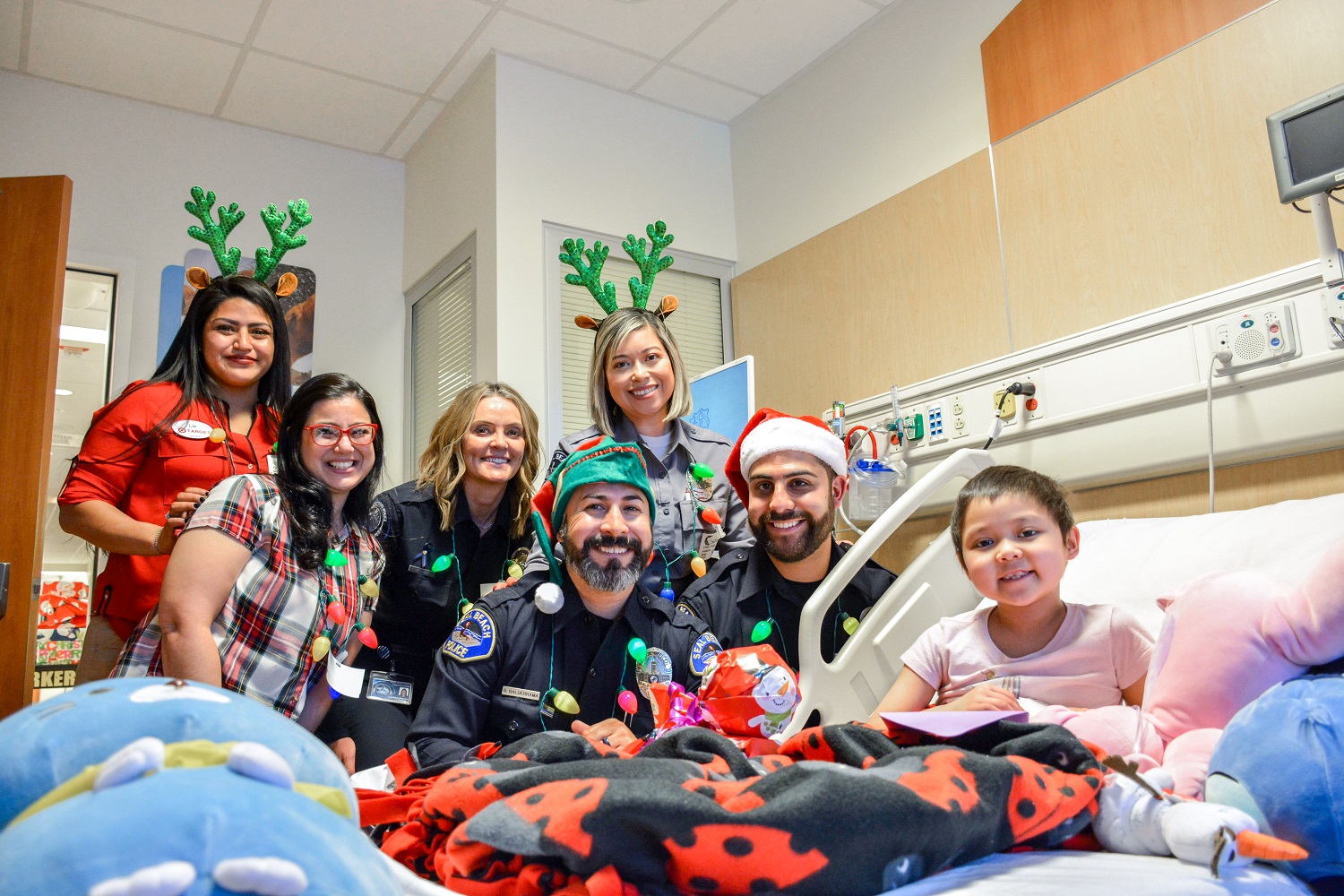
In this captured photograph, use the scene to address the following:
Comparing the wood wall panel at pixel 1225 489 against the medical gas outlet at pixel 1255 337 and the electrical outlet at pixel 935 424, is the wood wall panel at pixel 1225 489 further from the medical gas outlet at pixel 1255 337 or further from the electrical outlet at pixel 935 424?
the electrical outlet at pixel 935 424

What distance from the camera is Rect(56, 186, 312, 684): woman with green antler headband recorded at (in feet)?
7.35

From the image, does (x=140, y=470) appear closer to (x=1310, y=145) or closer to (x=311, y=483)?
(x=311, y=483)

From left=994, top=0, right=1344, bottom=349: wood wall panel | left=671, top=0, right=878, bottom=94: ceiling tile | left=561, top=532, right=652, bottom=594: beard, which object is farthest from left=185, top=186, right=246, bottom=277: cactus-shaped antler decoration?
left=994, top=0, right=1344, bottom=349: wood wall panel

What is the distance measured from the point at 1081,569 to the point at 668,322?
2.84 metres

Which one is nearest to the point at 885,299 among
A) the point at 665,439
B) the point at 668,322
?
the point at 668,322

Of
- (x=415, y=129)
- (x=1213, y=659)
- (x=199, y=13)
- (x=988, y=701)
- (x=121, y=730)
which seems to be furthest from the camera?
(x=415, y=129)

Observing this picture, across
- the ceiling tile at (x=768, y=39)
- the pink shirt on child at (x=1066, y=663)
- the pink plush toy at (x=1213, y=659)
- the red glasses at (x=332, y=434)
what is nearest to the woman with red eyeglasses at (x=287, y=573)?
the red glasses at (x=332, y=434)

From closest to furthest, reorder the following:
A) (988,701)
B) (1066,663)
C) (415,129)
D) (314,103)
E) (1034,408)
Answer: (988,701)
(1066,663)
(1034,408)
(314,103)
(415,129)

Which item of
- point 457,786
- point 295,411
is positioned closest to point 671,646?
point 457,786

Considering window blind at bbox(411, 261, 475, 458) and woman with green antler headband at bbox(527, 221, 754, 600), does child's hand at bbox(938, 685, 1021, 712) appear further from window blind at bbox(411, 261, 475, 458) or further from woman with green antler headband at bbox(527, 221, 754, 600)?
window blind at bbox(411, 261, 475, 458)

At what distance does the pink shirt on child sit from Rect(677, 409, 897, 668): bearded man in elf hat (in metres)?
0.37

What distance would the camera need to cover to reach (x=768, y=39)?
419 centimetres

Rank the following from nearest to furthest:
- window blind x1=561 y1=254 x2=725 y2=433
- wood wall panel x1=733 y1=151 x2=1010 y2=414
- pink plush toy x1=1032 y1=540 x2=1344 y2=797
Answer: pink plush toy x1=1032 y1=540 x2=1344 y2=797 < wood wall panel x1=733 y1=151 x2=1010 y2=414 < window blind x1=561 y1=254 x2=725 y2=433

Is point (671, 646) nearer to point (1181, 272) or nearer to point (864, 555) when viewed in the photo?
point (864, 555)
